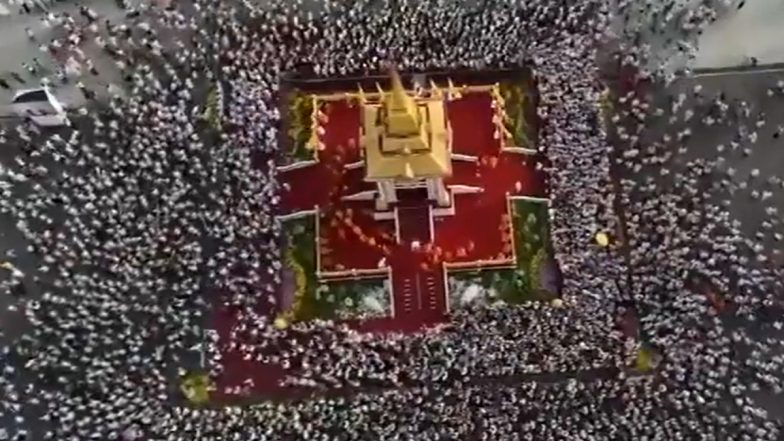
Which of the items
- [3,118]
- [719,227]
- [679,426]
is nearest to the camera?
[679,426]

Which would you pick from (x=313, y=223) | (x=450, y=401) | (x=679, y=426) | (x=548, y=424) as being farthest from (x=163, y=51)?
(x=679, y=426)

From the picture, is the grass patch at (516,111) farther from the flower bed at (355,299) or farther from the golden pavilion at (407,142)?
the flower bed at (355,299)

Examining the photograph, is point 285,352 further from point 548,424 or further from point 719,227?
point 719,227

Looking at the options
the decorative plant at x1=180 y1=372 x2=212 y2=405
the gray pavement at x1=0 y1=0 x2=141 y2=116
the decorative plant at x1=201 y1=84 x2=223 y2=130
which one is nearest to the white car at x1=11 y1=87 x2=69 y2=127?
the gray pavement at x1=0 y1=0 x2=141 y2=116

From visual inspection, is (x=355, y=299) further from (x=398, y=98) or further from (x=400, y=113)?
(x=398, y=98)

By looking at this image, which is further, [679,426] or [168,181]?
[168,181]

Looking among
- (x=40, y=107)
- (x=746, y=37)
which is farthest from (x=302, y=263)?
(x=746, y=37)

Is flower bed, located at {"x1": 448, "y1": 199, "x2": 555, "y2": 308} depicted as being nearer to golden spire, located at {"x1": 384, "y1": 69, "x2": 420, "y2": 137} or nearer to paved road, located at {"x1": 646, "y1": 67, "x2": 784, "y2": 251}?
paved road, located at {"x1": 646, "y1": 67, "x2": 784, "y2": 251}
